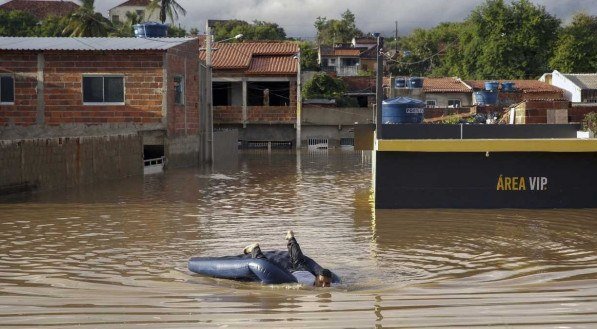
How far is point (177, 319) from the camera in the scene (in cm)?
978

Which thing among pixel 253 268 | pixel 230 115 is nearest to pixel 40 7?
pixel 230 115

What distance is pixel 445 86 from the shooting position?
63.4 meters

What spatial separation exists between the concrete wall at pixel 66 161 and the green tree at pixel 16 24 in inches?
2263

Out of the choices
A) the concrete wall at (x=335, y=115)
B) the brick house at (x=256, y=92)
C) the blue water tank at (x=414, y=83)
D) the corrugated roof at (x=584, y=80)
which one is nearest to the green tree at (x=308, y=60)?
the blue water tank at (x=414, y=83)

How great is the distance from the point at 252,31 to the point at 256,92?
1897 inches

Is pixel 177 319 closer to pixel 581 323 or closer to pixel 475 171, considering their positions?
pixel 581 323

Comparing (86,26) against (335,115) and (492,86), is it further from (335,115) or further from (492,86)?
(492,86)

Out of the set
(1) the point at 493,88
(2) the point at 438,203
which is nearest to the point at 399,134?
(2) the point at 438,203

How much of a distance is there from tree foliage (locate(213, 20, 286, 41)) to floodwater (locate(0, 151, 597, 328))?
76785mm

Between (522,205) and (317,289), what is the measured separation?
9.72m

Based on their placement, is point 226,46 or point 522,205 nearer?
point 522,205

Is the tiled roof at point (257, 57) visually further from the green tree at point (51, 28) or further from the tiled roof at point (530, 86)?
the green tree at point (51, 28)

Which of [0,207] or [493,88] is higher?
[493,88]

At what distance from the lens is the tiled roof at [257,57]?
56.7m
